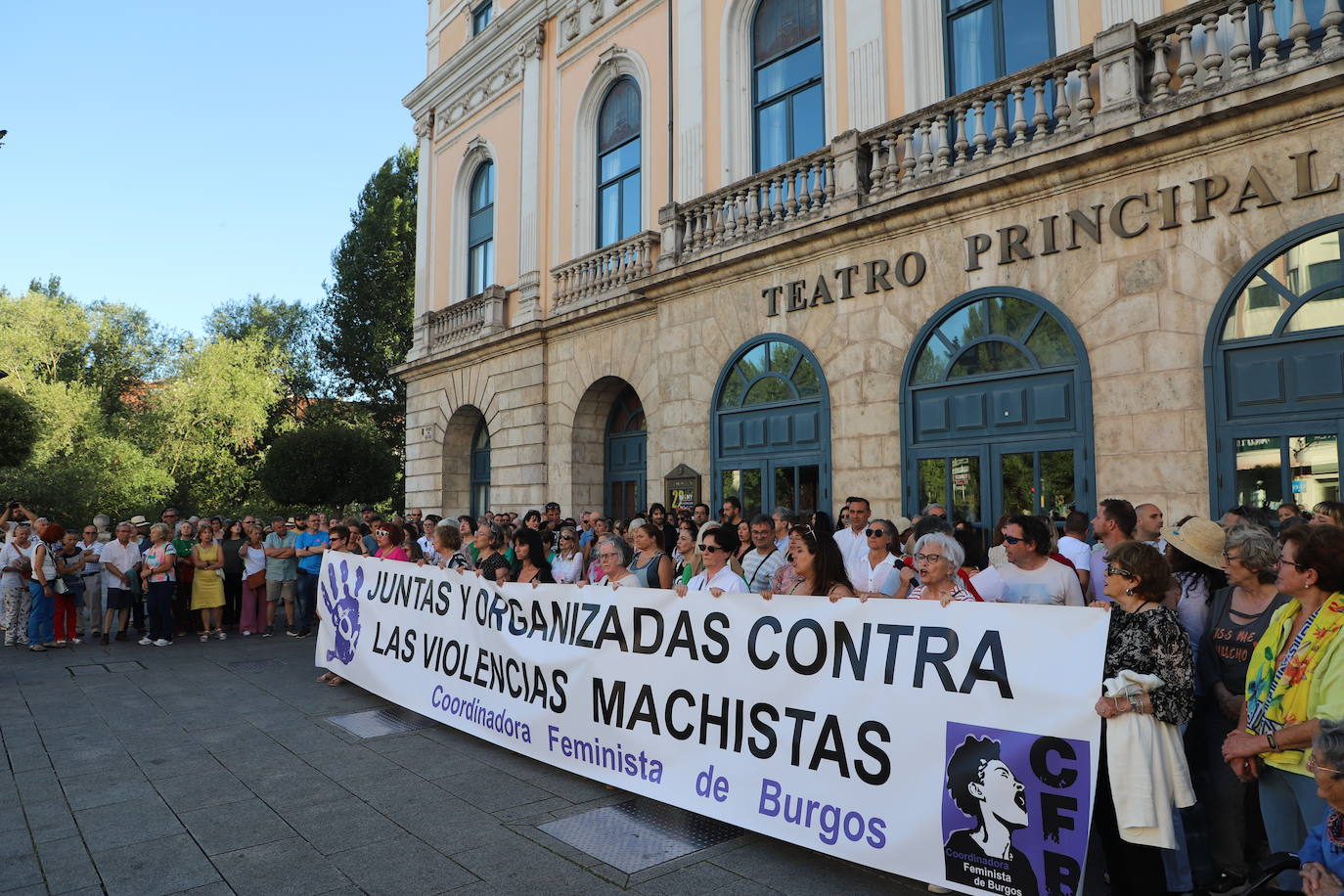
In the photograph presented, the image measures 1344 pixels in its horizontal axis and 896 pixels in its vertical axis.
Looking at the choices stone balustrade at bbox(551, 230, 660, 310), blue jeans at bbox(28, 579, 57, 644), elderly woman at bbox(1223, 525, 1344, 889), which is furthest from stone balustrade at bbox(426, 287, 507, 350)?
elderly woman at bbox(1223, 525, 1344, 889)

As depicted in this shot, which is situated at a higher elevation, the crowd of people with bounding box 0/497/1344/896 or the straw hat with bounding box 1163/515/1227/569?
the straw hat with bounding box 1163/515/1227/569

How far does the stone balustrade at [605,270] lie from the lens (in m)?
15.0

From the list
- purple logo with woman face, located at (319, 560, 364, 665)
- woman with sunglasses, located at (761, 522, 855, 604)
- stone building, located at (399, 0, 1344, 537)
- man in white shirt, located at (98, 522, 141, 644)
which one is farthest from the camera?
man in white shirt, located at (98, 522, 141, 644)

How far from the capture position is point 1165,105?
8.44 meters

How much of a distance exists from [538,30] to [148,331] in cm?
3276

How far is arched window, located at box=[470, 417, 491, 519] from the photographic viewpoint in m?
21.0

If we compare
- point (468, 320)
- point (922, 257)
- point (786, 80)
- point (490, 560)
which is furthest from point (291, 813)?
point (468, 320)

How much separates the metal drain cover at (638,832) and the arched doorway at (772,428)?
7.07m

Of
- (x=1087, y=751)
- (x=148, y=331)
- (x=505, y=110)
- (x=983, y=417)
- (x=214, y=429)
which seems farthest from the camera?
(x=148, y=331)

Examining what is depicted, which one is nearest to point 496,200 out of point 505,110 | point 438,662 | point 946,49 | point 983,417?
point 505,110

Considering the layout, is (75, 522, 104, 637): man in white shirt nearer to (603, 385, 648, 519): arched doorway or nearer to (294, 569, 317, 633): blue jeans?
(294, 569, 317, 633): blue jeans

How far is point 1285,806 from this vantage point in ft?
11.0

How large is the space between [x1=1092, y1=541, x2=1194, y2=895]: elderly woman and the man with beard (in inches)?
15.1

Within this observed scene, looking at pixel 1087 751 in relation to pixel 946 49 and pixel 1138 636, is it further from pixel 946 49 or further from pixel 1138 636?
pixel 946 49
